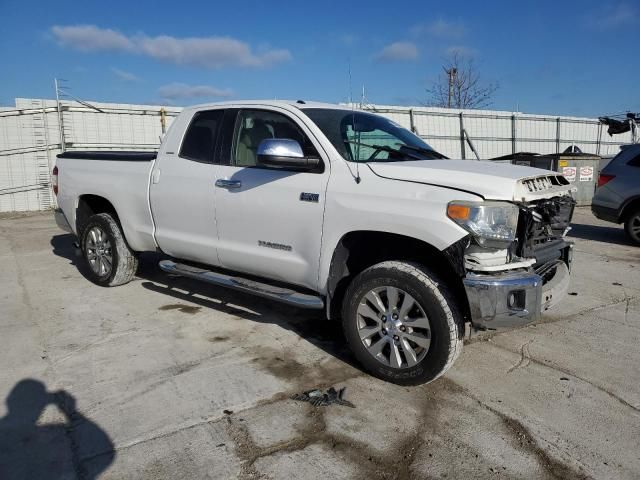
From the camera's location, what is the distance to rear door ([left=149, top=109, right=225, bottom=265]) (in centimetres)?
453

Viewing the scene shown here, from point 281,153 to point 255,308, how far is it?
1994 mm

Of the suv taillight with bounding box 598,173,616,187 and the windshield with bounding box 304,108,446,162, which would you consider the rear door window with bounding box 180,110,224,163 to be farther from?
the suv taillight with bounding box 598,173,616,187

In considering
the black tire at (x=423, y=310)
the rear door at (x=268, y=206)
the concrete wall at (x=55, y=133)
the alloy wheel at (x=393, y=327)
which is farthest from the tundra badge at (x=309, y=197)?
the concrete wall at (x=55, y=133)

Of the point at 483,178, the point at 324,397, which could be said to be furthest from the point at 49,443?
the point at 483,178

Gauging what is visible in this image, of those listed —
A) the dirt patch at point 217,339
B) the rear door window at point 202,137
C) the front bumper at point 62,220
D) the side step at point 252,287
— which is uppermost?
the rear door window at point 202,137

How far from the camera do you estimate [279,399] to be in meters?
3.33

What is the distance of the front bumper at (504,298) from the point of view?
309 cm

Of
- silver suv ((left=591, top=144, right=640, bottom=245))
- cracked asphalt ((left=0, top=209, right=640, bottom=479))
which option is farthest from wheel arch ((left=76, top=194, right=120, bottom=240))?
silver suv ((left=591, top=144, right=640, bottom=245))

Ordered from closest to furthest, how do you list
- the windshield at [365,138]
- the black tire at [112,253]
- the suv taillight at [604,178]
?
the windshield at [365,138]
the black tire at [112,253]
the suv taillight at [604,178]

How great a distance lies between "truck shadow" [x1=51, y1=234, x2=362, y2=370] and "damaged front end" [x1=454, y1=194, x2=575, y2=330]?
1130mm

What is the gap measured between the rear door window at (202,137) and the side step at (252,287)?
1000mm

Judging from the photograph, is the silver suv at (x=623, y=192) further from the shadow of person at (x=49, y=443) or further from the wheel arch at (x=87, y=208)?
the shadow of person at (x=49, y=443)

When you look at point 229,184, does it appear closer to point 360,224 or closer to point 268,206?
point 268,206

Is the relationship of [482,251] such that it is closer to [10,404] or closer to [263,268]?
[263,268]
